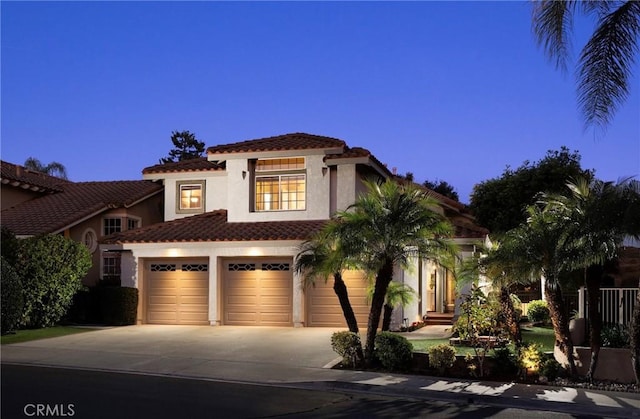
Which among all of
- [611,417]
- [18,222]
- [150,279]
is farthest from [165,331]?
[611,417]

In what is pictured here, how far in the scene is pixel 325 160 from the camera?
75.8 feet

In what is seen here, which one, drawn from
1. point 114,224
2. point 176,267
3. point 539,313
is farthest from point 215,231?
point 539,313

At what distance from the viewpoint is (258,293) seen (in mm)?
22234

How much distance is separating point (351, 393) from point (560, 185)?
79.2ft

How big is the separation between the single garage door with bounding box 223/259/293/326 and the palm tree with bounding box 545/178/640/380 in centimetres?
1077

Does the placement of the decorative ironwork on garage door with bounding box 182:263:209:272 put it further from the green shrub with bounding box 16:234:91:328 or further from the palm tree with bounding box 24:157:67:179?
the palm tree with bounding box 24:157:67:179

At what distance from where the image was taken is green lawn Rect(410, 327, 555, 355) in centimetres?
1608

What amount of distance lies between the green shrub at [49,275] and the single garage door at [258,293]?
4.93m

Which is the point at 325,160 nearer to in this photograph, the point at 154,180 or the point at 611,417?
the point at 154,180

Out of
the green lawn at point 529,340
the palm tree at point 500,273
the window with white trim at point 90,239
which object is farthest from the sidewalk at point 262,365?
the window with white trim at point 90,239

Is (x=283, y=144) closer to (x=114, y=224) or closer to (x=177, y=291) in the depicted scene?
(x=177, y=291)

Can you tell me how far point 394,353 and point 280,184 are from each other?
11.7 meters

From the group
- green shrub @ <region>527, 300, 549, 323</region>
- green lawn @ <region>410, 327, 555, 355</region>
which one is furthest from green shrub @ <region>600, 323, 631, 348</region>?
green shrub @ <region>527, 300, 549, 323</region>

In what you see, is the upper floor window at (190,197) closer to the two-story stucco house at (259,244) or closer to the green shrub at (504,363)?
the two-story stucco house at (259,244)
